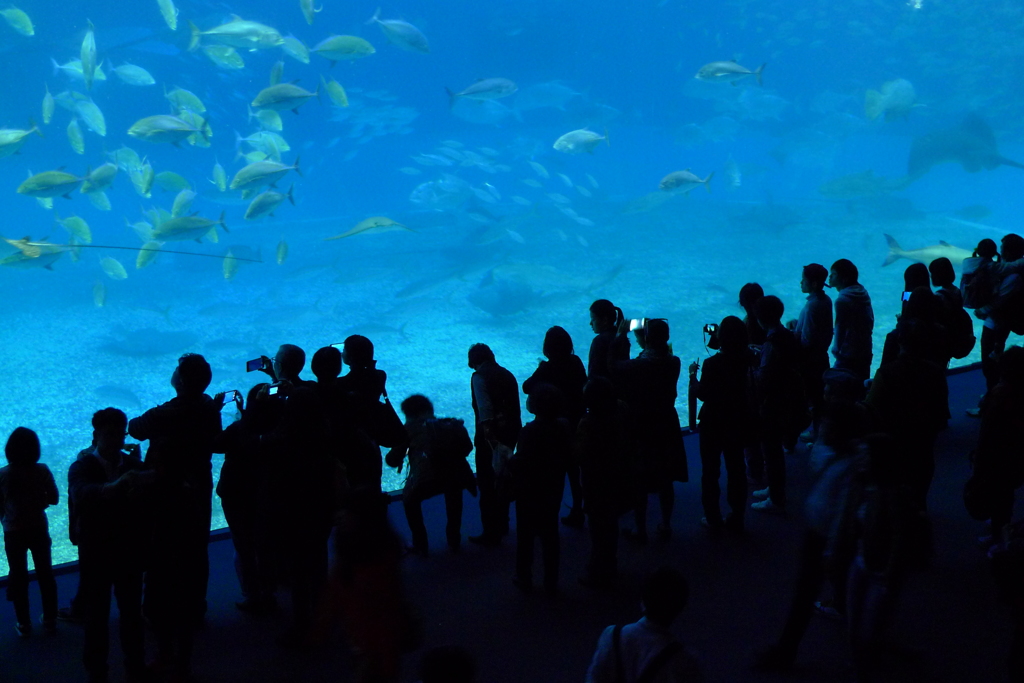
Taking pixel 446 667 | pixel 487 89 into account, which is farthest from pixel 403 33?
pixel 446 667

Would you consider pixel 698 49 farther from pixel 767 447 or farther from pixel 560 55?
pixel 767 447

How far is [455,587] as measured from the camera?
11.6 ft

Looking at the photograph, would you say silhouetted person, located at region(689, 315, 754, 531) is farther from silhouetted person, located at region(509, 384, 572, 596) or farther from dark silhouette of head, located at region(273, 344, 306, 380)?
dark silhouette of head, located at region(273, 344, 306, 380)

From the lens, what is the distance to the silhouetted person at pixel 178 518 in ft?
8.45

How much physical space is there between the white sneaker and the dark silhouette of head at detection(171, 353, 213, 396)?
352 cm

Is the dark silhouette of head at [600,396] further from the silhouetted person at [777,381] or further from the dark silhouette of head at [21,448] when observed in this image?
the dark silhouette of head at [21,448]

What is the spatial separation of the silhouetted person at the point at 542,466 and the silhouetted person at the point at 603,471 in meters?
0.13

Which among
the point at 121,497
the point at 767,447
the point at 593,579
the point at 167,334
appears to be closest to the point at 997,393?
the point at 767,447

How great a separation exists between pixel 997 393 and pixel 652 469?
1.80 m

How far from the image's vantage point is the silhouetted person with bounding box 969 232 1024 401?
17.5ft

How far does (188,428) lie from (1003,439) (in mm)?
4055

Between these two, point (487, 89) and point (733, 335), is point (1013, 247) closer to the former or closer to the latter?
point (733, 335)

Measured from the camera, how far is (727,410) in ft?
12.4

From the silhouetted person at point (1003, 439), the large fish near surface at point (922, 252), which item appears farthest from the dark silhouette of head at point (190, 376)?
the large fish near surface at point (922, 252)
